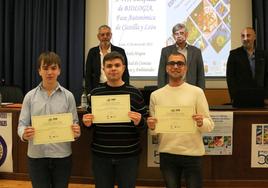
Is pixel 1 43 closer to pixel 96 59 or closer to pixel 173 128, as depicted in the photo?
pixel 96 59

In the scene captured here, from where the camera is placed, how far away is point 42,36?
5.93m

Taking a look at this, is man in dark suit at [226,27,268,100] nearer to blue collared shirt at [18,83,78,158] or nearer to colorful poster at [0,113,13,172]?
blue collared shirt at [18,83,78,158]

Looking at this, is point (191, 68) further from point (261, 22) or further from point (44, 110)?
point (261, 22)

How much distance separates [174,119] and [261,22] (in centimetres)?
393

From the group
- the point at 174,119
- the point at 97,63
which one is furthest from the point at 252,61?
the point at 174,119

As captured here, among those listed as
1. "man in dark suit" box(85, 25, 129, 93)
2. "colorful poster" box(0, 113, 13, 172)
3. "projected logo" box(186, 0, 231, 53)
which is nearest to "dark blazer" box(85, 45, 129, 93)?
"man in dark suit" box(85, 25, 129, 93)

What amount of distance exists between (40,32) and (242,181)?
410 centimetres

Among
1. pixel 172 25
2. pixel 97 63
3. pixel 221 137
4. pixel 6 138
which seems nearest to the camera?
pixel 221 137

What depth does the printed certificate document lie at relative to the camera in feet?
7.55

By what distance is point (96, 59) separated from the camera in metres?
4.16

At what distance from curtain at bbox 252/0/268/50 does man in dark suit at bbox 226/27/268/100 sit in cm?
150

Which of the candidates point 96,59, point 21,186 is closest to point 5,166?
point 21,186

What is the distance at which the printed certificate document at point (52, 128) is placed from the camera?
2.30 metres

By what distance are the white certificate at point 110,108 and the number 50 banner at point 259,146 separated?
1.81m
